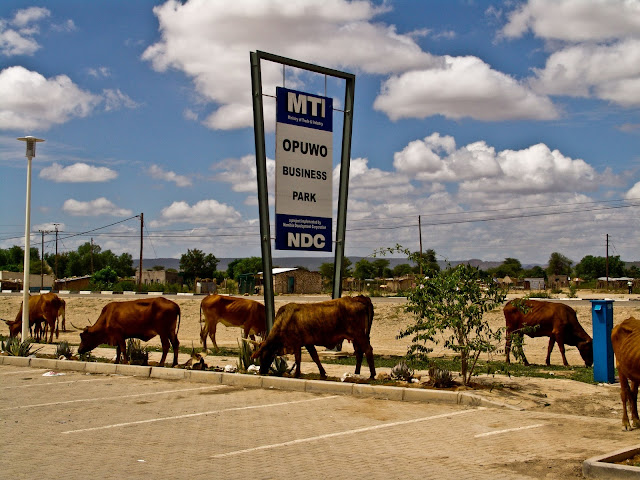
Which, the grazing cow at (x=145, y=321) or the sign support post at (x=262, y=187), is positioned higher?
the sign support post at (x=262, y=187)

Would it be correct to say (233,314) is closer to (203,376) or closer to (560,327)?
(203,376)

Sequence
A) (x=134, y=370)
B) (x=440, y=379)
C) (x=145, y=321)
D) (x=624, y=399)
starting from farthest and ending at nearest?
(x=145, y=321)
(x=134, y=370)
(x=440, y=379)
(x=624, y=399)

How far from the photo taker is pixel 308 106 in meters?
19.0

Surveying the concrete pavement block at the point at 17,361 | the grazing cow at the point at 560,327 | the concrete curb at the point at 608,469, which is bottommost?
the concrete pavement block at the point at 17,361

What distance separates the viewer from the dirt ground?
39.5ft

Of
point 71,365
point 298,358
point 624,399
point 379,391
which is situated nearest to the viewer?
point 624,399

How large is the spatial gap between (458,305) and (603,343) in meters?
3.21

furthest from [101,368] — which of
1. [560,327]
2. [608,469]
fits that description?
[608,469]

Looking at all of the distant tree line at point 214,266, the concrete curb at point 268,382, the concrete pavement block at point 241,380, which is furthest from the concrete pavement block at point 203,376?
the distant tree line at point 214,266

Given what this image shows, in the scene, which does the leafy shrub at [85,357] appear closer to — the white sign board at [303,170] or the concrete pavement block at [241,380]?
the concrete pavement block at [241,380]

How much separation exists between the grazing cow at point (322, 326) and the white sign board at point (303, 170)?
381cm

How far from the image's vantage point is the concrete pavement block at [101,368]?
55.0ft

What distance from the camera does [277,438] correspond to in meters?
9.61

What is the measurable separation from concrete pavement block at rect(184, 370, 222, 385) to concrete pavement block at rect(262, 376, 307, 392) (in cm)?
111
